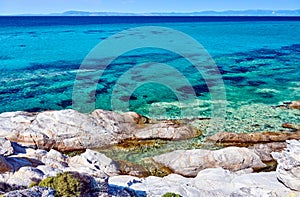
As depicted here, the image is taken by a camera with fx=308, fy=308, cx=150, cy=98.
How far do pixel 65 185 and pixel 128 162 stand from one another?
31.5 feet

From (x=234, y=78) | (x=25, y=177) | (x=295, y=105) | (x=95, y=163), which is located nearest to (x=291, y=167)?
(x=95, y=163)

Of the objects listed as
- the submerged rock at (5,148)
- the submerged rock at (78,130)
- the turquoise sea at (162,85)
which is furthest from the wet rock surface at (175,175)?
the turquoise sea at (162,85)

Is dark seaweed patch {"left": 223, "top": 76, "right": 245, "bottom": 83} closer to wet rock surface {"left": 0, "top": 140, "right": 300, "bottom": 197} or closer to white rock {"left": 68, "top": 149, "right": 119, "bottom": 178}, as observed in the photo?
wet rock surface {"left": 0, "top": 140, "right": 300, "bottom": 197}

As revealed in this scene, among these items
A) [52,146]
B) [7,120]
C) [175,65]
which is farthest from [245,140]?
[175,65]

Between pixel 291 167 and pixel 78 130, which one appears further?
pixel 78 130

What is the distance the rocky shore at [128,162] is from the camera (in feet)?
45.6

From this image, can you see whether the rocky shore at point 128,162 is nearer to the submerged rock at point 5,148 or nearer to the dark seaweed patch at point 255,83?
the submerged rock at point 5,148

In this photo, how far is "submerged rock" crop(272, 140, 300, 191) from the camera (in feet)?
45.3

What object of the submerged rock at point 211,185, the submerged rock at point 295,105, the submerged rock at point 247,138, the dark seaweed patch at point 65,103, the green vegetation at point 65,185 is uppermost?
the green vegetation at point 65,185

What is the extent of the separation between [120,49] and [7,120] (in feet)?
149

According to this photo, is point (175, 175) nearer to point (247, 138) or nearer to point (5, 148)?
point (247, 138)

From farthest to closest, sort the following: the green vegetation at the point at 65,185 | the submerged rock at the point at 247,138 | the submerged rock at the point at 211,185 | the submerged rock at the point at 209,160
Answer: the submerged rock at the point at 247,138
the submerged rock at the point at 209,160
the submerged rock at the point at 211,185
the green vegetation at the point at 65,185

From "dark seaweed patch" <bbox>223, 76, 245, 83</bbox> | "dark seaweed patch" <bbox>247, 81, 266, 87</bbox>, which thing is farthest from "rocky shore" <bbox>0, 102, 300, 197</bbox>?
"dark seaweed patch" <bbox>223, 76, 245, 83</bbox>

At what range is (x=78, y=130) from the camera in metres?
24.5
